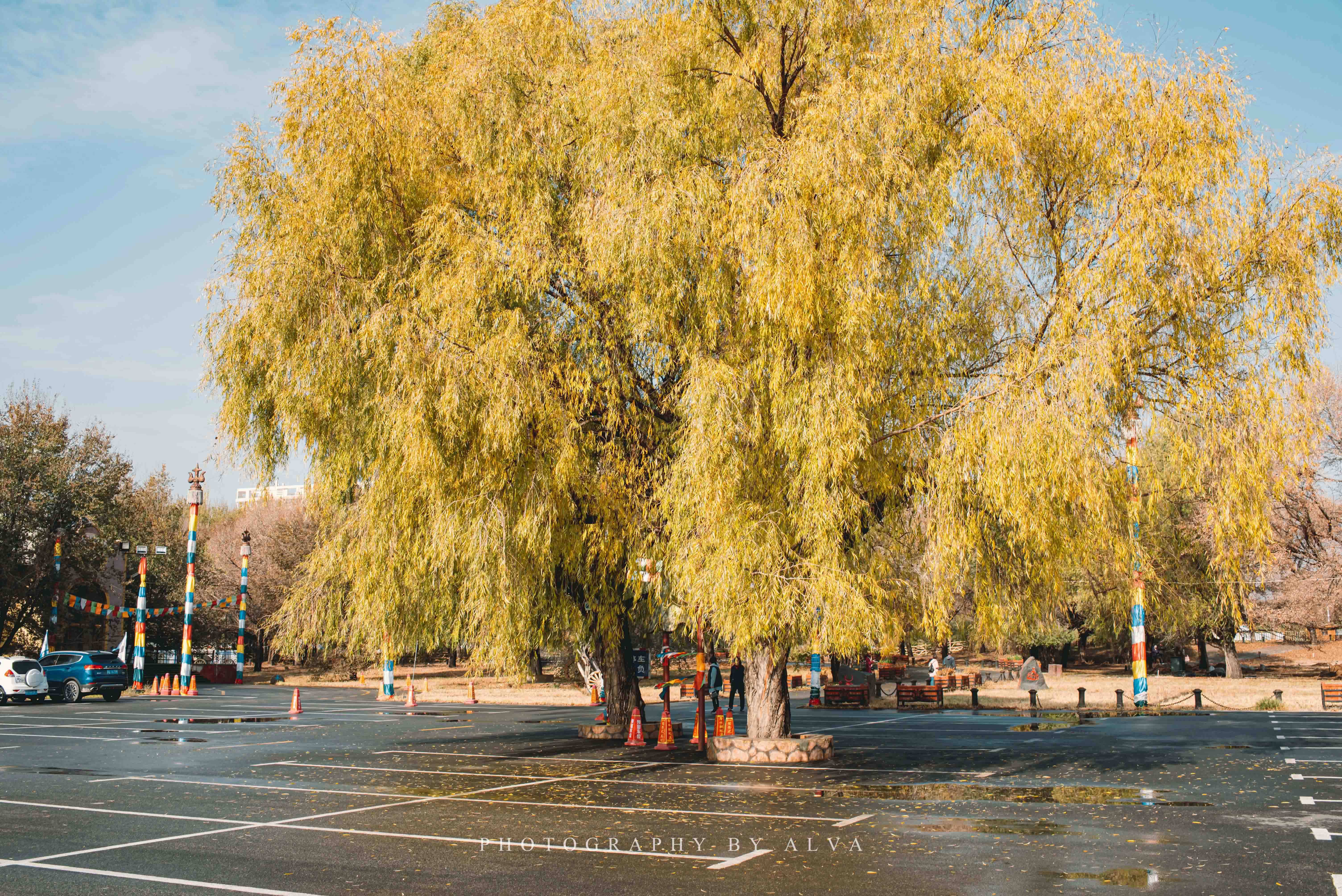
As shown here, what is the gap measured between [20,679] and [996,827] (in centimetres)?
3451

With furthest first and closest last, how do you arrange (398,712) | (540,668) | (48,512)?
Result: (540,668), (48,512), (398,712)

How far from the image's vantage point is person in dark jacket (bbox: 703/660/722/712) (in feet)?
91.6

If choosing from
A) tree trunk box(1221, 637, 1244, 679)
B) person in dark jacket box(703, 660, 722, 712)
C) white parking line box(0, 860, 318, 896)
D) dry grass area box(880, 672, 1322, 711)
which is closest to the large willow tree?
white parking line box(0, 860, 318, 896)

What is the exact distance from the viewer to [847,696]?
34.2m

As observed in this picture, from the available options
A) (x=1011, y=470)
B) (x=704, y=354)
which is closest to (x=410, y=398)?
(x=704, y=354)

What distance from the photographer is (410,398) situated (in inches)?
593

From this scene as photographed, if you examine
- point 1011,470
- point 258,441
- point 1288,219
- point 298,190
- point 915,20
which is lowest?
point 1011,470

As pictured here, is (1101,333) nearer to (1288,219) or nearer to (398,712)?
(1288,219)

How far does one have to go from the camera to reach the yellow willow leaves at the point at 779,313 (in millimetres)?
13570

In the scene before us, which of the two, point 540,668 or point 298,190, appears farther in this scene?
point 540,668

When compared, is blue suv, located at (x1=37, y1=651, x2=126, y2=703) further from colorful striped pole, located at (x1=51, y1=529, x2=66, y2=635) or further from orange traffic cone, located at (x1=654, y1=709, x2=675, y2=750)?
orange traffic cone, located at (x1=654, y1=709, x2=675, y2=750)

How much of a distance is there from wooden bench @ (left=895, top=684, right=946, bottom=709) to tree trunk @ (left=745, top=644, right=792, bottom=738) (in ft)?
56.6

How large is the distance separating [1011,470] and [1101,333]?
2181 mm

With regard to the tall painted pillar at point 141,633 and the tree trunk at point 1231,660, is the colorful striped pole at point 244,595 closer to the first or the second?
the tall painted pillar at point 141,633
